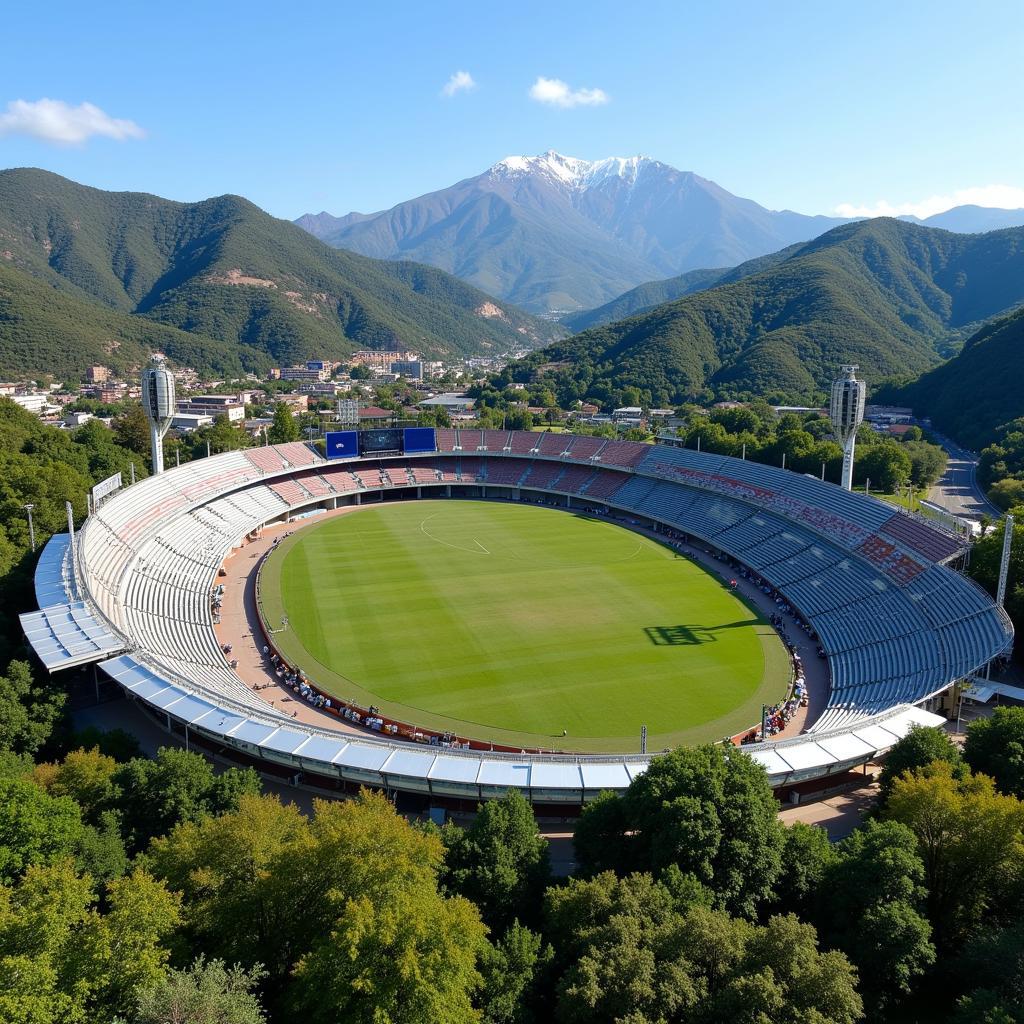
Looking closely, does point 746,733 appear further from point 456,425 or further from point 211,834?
point 456,425

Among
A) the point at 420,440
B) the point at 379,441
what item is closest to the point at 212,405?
the point at 379,441

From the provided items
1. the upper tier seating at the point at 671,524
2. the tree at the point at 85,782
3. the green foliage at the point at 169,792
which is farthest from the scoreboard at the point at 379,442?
the green foliage at the point at 169,792

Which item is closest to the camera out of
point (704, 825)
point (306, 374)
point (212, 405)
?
point (704, 825)

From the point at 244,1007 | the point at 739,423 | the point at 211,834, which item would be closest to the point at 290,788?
the point at 211,834

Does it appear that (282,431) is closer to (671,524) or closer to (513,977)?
(671,524)

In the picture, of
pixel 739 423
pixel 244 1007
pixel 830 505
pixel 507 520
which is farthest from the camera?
pixel 739 423

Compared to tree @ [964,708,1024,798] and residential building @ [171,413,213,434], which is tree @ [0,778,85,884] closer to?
tree @ [964,708,1024,798]
